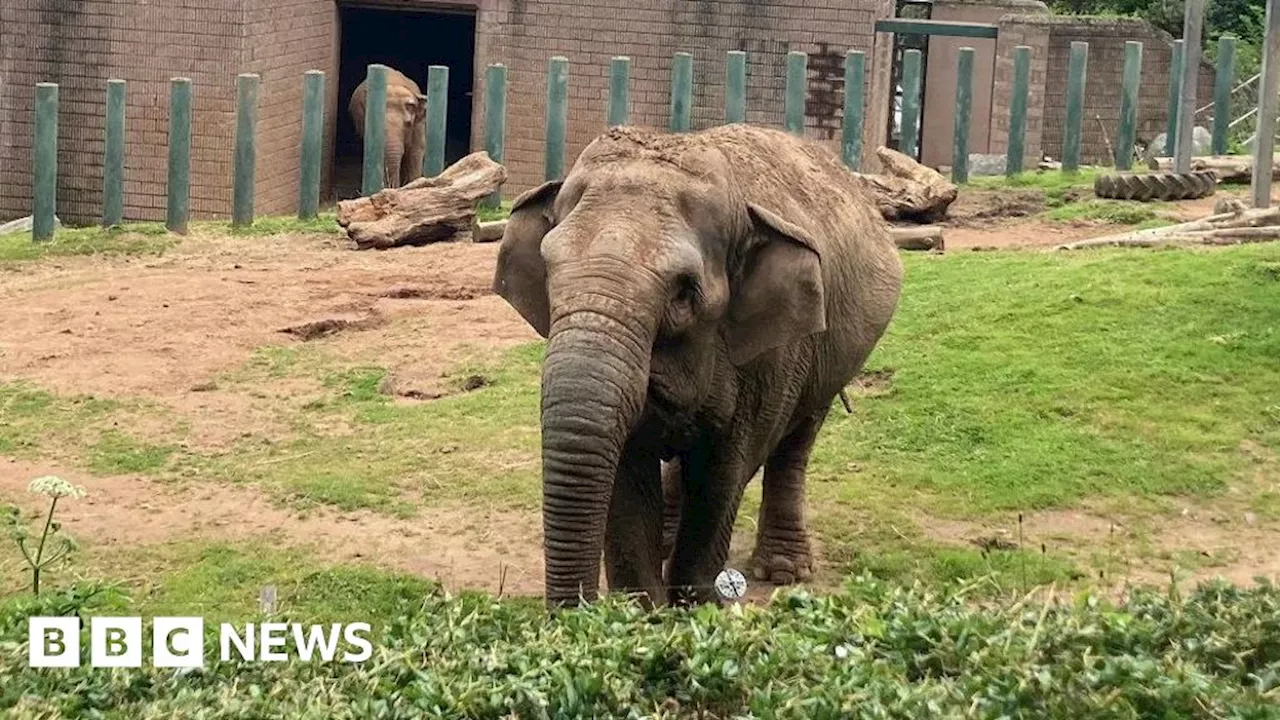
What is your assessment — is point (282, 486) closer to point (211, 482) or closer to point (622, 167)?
point (211, 482)

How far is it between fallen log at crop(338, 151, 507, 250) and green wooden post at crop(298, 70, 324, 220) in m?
1.18

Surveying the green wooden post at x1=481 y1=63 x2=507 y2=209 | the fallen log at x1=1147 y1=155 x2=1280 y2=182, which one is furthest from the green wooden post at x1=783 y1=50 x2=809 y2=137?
the fallen log at x1=1147 y1=155 x2=1280 y2=182

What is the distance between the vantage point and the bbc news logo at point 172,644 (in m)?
4.80

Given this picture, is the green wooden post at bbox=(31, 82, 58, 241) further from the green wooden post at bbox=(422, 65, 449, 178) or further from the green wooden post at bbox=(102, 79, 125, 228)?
A: the green wooden post at bbox=(422, 65, 449, 178)

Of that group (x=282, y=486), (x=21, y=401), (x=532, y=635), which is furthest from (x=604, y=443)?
(x=21, y=401)

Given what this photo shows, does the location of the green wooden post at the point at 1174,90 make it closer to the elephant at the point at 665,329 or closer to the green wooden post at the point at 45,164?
the green wooden post at the point at 45,164

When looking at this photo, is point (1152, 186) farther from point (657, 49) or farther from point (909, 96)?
point (657, 49)

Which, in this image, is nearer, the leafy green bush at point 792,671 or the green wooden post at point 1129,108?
the leafy green bush at point 792,671

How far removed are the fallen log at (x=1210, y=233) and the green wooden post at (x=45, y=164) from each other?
7.36 m

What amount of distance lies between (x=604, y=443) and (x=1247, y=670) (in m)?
2.01

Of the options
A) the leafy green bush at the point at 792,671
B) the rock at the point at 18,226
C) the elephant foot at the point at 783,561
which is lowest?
the elephant foot at the point at 783,561

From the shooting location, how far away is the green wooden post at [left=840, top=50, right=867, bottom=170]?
16.9m

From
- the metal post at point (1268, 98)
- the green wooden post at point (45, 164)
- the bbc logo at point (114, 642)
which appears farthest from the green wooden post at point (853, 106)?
the bbc logo at point (114, 642)

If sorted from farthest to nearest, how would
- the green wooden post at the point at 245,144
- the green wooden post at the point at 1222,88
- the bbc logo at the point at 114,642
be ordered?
1. the green wooden post at the point at 1222,88
2. the green wooden post at the point at 245,144
3. the bbc logo at the point at 114,642
